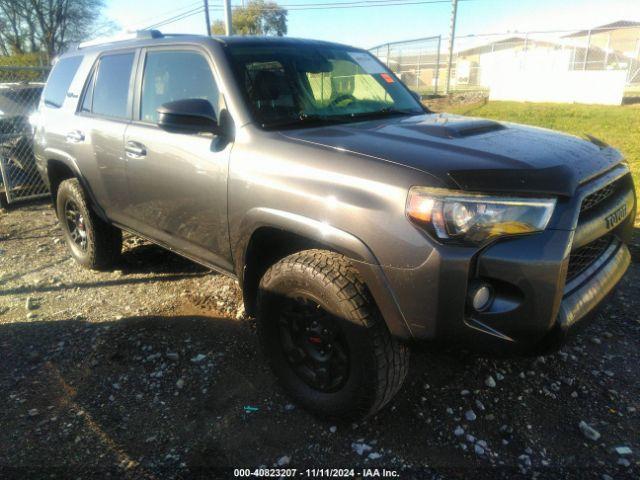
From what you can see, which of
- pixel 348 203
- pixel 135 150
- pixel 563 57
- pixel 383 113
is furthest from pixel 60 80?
pixel 563 57

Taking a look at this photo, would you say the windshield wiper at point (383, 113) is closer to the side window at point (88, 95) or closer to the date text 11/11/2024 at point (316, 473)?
the date text 11/11/2024 at point (316, 473)

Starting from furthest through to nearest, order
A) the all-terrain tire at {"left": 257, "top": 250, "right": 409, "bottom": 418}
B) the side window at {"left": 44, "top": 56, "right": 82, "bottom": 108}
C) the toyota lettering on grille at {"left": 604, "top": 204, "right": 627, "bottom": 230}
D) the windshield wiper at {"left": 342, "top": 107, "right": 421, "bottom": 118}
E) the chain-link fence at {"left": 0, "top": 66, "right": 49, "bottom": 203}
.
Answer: the chain-link fence at {"left": 0, "top": 66, "right": 49, "bottom": 203}
the side window at {"left": 44, "top": 56, "right": 82, "bottom": 108}
the windshield wiper at {"left": 342, "top": 107, "right": 421, "bottom": 118}
the toyota lettering on grille at {"left": 604, "top": 204, "right": 627, "bottom": 230}
the all-terrain tire at {"left": 257, "top": 250, "right": 409, "bottom": 418}

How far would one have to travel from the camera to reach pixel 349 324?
207 centimetres

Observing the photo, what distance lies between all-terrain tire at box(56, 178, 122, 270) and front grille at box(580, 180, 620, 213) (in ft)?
11.8

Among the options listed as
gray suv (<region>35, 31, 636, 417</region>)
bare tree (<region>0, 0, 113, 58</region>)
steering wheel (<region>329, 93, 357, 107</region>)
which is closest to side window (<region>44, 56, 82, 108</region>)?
gray suv (<region>35, 31, 636, 417</region>)

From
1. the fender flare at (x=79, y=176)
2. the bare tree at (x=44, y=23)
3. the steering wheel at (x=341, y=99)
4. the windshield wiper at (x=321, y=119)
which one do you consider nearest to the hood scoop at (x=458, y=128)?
the windshield wiper at (x=321, y=119)

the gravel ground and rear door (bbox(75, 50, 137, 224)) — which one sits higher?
rear door (bbox(75, 50, 137, 224))

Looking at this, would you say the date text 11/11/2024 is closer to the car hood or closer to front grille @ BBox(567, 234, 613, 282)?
front grille @ BBox(567, 234, 613, 282)

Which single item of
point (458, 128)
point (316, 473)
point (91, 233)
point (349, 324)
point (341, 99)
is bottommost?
point (316, 473)

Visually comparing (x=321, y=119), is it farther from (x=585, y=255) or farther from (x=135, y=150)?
(x=585, y=255)

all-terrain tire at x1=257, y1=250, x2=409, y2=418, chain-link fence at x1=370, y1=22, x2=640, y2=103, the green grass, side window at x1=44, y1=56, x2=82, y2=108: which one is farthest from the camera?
chain-link fence at x1=370, y1=22, x2=640, y2=103

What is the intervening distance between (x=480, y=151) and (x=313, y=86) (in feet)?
4.27

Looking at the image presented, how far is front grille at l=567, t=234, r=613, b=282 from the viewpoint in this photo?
2061 millimetres

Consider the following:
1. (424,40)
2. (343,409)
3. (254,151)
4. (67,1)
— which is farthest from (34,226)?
(67,1)
